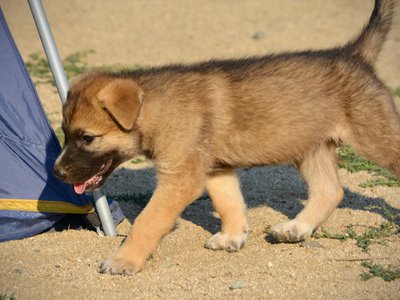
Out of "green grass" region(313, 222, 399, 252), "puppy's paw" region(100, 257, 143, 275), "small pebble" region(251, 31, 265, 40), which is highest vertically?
"puppy's paw" region(100, 257, 143, 275)

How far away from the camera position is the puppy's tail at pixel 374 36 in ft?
17.9

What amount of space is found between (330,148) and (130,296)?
2163mm

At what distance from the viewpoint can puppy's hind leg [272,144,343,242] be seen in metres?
5.16

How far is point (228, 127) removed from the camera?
4980 millimetres

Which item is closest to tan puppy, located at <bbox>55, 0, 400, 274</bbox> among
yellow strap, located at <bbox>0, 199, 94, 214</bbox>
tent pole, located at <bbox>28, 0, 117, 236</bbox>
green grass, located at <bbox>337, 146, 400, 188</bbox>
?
tent pole, located at <bbox>28, 0, 117, 236</bbox>

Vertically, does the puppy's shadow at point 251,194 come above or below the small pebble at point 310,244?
below

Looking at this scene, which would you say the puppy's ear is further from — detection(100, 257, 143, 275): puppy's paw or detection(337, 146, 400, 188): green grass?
detection(337, 146, 400, 188): green grass

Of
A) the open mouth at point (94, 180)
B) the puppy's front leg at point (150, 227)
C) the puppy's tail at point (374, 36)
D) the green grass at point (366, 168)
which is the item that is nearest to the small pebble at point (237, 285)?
the puppy's front leg at point (150, 227)

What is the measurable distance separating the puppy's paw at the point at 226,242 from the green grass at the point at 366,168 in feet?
5.76

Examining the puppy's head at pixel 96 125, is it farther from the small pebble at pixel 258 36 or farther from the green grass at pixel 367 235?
the small pebble at pixel 258 36

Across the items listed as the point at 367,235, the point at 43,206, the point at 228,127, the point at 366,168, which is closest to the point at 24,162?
the point at 43,206

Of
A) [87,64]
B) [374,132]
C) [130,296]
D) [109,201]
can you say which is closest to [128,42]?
[87,64]

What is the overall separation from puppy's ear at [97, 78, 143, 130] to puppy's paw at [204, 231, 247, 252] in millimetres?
1104

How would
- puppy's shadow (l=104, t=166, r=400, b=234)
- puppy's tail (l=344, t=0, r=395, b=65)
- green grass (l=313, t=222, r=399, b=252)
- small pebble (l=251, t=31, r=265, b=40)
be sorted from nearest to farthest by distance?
green grass (l=313, t=222, r=399, b=252)
puppy's tail (l=344, t=0, r=395, b=65)
puppy's shadow (l=104, t=166, r=400, b=234)
small pebble (l=251, t=31, r=265, b=40)
